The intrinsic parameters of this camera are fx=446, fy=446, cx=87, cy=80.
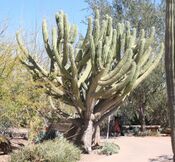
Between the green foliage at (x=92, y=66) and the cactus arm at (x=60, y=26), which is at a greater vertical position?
the cactus arm at (x=60, y=26)

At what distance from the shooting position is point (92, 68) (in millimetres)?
13969

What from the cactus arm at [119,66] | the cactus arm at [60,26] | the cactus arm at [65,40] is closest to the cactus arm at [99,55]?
the cactus arm at [119,66]

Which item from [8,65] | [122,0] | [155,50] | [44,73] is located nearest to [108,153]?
[44,73]

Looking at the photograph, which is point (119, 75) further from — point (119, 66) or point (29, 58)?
point (29, 58)

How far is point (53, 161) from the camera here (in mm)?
11703

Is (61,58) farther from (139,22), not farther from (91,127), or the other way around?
(139,22)

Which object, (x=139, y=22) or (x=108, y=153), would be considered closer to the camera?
(x=108, y=153)

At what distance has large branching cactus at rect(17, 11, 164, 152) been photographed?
13773 mm

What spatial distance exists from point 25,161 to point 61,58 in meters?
4.23

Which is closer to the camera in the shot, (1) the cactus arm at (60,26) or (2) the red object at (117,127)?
(1) the cactus arm at (60,26)

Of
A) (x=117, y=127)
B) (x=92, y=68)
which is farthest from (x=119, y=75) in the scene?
(x=117, y=127)

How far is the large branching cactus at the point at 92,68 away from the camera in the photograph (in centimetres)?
1377

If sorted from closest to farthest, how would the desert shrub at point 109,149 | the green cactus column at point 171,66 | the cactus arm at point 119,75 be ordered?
the green cactus column at point 171,66 → the cactus arm at point 119,75 → the desert shrub at point 109,149

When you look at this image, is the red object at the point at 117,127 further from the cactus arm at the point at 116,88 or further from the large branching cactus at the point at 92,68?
the cactus arm at the point at 116,88
